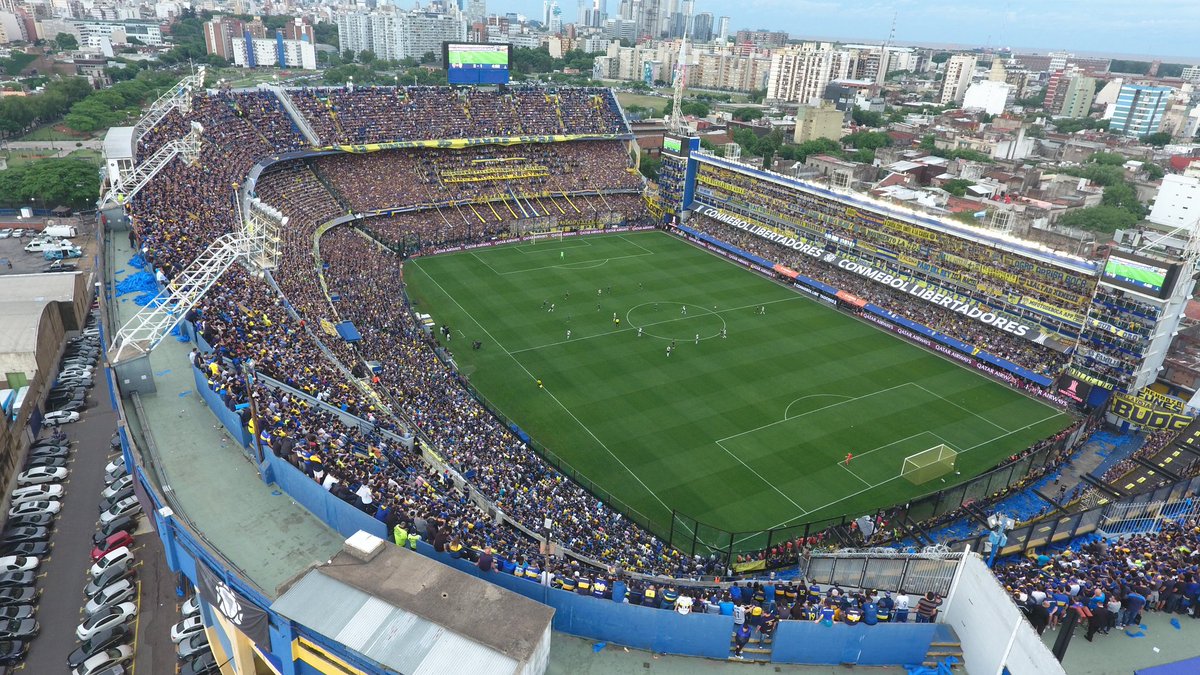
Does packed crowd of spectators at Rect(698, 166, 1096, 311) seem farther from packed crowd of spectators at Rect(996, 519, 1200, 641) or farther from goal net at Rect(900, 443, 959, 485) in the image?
packed crowd of spectators at Rect(996, 519, 1200, 641)

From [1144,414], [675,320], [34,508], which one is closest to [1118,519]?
[1144,414]

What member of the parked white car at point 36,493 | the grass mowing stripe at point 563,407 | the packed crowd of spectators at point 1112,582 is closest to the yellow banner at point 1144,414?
the packed crowd of spectators at point 1112,582

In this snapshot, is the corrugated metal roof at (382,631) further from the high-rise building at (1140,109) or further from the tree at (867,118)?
the high-rise building at (1140,109)

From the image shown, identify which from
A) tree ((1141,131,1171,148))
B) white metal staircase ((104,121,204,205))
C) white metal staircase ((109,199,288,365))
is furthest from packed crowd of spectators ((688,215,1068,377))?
tree ((1141,131,1171,148))

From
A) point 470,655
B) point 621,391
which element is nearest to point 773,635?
point 470,655

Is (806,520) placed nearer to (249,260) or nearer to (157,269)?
(249,260)
